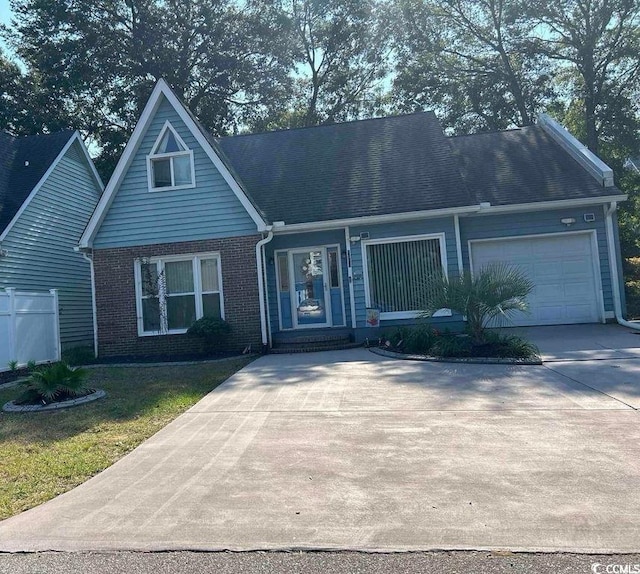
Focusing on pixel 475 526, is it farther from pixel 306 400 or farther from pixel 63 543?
pixel 306 400

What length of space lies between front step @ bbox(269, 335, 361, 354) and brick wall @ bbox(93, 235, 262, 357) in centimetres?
63

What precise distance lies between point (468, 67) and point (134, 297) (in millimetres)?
20571

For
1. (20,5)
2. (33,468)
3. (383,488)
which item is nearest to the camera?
(383,488)

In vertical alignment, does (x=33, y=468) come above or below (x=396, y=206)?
below

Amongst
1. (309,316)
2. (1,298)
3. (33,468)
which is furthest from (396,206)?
(33,468)

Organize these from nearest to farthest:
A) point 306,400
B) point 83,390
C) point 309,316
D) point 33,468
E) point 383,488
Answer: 1. point 383,488
2. point 33,468
3. point 306,400
4. point 83,390
5. point 309,316

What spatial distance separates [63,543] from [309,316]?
35.5ft

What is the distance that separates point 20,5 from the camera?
85.6 ft

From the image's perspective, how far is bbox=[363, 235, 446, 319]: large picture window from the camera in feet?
43.6

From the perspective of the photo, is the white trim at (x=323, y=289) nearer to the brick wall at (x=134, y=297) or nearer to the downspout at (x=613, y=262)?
the brick wall at (x=134, y=297)

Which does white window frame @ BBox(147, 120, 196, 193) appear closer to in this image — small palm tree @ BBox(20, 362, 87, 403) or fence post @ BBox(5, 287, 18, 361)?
fence post @ BBox(5, 287, 18, 361)

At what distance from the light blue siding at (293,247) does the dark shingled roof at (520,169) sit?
3.90 meters

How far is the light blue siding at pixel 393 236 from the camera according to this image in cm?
1309

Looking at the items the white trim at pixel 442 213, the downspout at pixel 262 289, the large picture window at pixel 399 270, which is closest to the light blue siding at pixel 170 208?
the downspout at pixel 262 289
